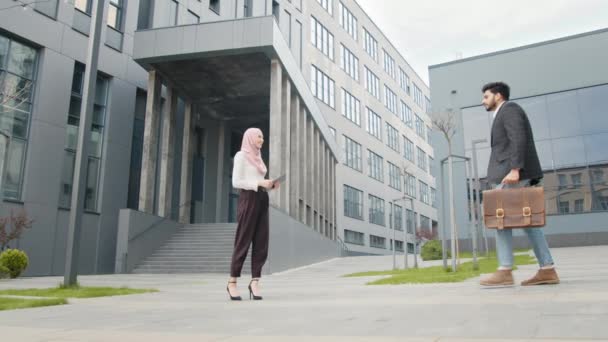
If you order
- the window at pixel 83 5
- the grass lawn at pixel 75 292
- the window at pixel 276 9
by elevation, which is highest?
the window at pixel 276 9

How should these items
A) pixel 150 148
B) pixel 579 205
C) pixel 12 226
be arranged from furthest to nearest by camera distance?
pixel 579 205 → pixel 150 148 → pixel 12 226

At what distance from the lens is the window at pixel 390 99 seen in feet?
184

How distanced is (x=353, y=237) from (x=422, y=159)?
26487 millimetres

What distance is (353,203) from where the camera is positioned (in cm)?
4578

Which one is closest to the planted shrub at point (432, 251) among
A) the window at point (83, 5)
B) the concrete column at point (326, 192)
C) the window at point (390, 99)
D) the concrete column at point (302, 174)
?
the concrete column at point (302, 174)

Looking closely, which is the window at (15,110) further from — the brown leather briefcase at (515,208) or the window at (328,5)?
the window at (328,5)

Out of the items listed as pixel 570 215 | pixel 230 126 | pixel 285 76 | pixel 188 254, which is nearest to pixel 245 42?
pixel 285 76

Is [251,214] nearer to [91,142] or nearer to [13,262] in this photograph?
[13,262]

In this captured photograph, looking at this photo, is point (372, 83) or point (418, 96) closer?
point (372, 83)

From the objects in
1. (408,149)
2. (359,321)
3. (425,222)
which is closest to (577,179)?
(359,321)

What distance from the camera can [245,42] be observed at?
18.7 m

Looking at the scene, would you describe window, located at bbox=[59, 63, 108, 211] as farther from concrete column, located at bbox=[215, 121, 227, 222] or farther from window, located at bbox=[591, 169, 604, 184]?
window, located at bbox=[591, 169, 604, 184]

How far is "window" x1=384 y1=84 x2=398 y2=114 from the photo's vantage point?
5597cm

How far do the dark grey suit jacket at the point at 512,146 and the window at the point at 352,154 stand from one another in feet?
129
